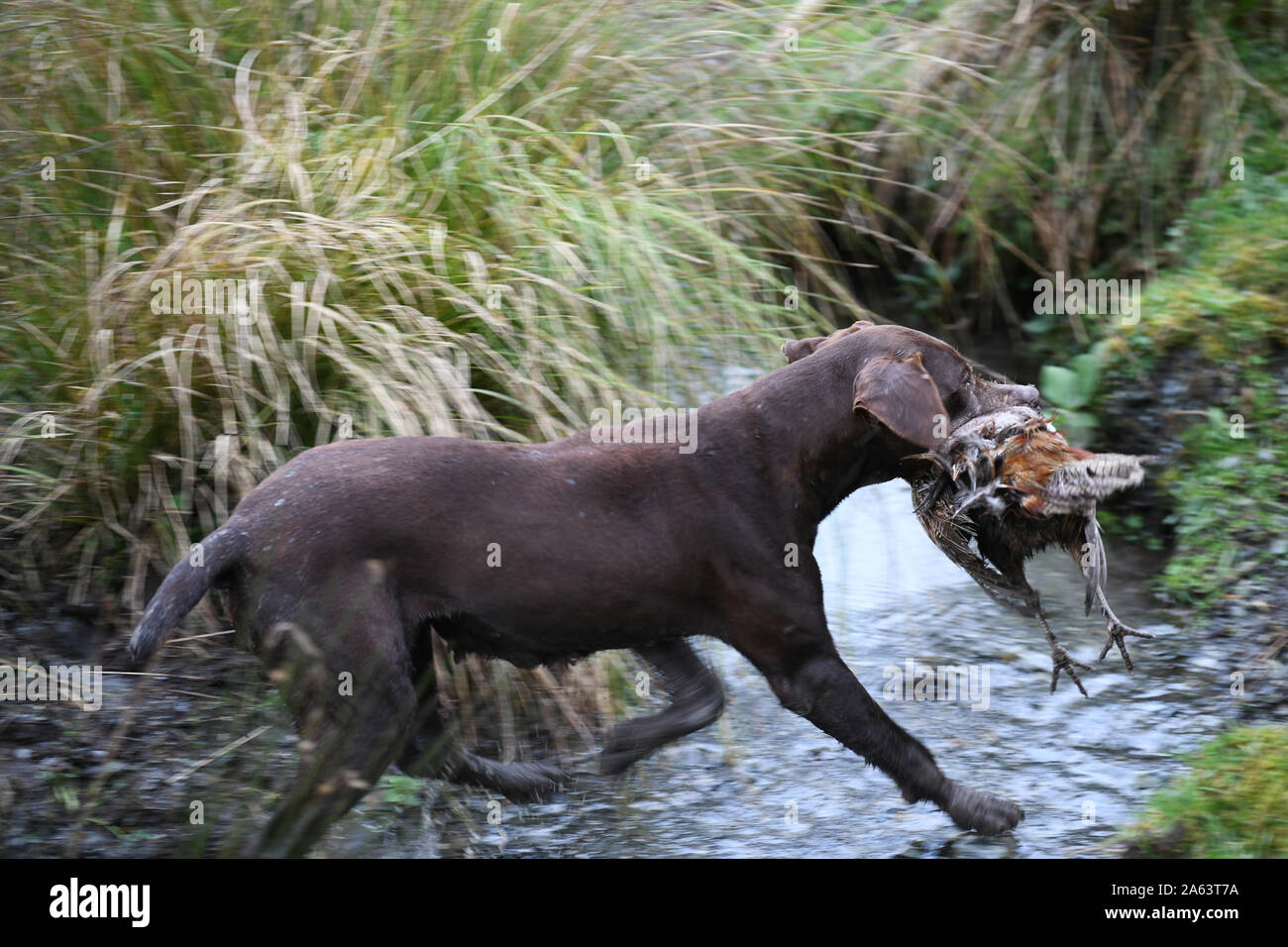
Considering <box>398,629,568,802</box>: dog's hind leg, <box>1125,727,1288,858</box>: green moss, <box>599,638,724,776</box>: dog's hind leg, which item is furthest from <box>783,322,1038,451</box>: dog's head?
<box>398,629,568,802</box>: dog's hind leg

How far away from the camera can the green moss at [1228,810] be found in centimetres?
382

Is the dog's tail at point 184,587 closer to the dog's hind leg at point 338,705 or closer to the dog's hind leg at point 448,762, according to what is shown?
the dog's hind leg at point 338,705

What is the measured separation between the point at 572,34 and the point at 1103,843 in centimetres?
422

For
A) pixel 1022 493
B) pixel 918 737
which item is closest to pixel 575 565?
pixel 1022 493

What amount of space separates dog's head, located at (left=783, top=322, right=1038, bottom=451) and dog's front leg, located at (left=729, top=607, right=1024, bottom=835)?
1.97 ft

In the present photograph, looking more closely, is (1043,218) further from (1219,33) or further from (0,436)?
(0,436)

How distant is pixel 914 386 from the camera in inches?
161

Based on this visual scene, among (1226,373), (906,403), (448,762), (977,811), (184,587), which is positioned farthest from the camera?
(1226,373)

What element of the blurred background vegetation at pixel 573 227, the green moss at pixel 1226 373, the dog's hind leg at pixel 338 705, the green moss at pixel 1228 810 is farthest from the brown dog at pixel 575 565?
the green moss at pixel 1226 373

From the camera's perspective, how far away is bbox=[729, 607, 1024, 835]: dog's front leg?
416cm

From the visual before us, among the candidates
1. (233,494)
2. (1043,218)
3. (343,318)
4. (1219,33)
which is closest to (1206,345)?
(1043,218)

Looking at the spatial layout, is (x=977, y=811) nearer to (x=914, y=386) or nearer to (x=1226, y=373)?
(x=914, y=386)

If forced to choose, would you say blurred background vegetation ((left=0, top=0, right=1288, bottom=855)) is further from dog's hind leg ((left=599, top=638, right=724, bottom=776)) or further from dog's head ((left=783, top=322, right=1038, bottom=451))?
dog's head ((left=783, top=322, right=1038, bottom=451))

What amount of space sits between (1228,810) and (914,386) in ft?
4.65
